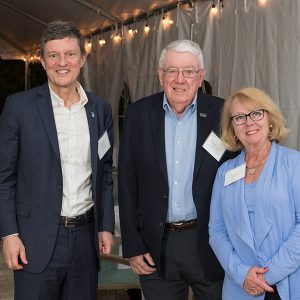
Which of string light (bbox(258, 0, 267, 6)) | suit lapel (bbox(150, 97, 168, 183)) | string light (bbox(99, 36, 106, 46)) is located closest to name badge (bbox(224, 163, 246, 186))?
suit lapel (bbox(150, 97, 168, 183))

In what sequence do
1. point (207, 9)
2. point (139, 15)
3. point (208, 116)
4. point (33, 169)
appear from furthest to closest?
point (139, 15) → point (207, 9) → point (208, 116) → point (33, 169)

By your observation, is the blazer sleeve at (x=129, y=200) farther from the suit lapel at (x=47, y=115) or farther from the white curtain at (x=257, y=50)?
the white curtain at (x=257, y=50)

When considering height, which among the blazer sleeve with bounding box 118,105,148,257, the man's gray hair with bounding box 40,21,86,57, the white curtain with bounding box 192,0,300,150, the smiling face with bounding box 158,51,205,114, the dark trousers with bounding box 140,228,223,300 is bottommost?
the dark trousers with bounding box 140,228,223,300

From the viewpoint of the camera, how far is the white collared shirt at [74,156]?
197 centimetres

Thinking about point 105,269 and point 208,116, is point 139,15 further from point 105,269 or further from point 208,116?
point 208,116

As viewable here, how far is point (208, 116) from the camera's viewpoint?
6.86 feet

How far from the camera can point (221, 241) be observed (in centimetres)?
190

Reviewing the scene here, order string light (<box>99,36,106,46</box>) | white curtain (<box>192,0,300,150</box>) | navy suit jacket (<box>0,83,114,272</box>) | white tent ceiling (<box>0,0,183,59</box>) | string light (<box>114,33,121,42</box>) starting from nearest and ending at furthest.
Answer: navy suit jacket (<box>0,83,114,272</box>), white curtain (<box>192,0,300,150</box>), white tent ceiling (<box>0,0,183,59</box>), string light (<box>114,33,121,42</box>), string light (<box>99,36,106,46</box>)

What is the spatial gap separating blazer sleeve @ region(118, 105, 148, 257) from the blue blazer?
1.34 ft

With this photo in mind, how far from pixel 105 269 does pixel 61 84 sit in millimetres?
1695

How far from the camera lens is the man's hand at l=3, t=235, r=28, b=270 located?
75.3 inches

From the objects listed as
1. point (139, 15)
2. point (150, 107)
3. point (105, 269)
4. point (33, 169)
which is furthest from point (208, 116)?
point (139, 15)

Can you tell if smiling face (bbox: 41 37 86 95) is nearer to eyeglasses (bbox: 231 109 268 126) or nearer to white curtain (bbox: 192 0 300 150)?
eyeglasses (bbox: 231 109 268 126)

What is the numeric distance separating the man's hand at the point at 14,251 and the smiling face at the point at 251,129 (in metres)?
0.97
